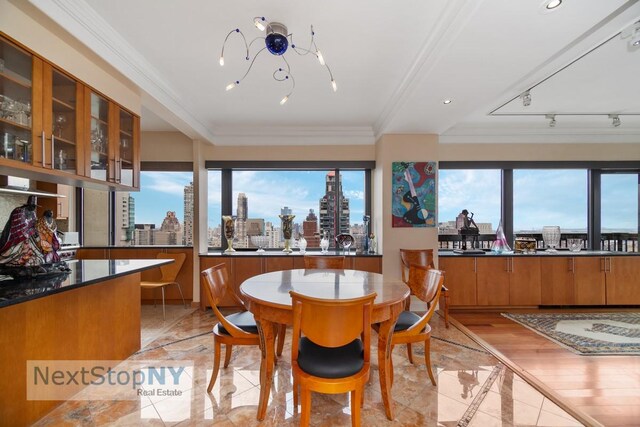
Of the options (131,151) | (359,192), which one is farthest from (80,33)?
(359,192)

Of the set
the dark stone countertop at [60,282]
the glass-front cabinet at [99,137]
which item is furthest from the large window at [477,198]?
the glass-front cabinet at [99,137]

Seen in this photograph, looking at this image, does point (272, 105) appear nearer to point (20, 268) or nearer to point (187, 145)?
point (187, 145)

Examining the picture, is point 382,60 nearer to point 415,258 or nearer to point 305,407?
point 415,258

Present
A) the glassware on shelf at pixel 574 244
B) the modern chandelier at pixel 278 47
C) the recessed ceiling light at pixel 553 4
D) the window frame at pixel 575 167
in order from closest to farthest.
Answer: the recessed ceiling light at pixel 553 4
the modern chandelier at pixel 278 47
the glassware on shelf at pixel 574 244
the window frame at pixel 575 167

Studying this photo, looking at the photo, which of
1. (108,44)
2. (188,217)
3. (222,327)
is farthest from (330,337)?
(188,217)

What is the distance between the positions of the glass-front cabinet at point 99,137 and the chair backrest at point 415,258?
3535 mm

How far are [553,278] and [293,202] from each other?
4116mm

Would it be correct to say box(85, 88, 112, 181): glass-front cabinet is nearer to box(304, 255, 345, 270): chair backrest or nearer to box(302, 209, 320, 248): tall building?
box(304, 255, 345, 270): chair backrest

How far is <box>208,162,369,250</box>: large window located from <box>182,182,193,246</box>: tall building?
0.32 m

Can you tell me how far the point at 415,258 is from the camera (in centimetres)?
408

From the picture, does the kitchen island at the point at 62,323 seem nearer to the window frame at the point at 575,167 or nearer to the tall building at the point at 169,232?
the tall building at the point at 169,232

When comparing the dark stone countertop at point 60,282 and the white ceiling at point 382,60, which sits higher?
the white ceiling at point 382,60

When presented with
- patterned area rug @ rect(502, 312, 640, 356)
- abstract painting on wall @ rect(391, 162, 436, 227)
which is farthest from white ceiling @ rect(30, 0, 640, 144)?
patterned area rug @ rect(502, 312, 640, 356)

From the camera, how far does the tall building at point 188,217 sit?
4836 millimetres
